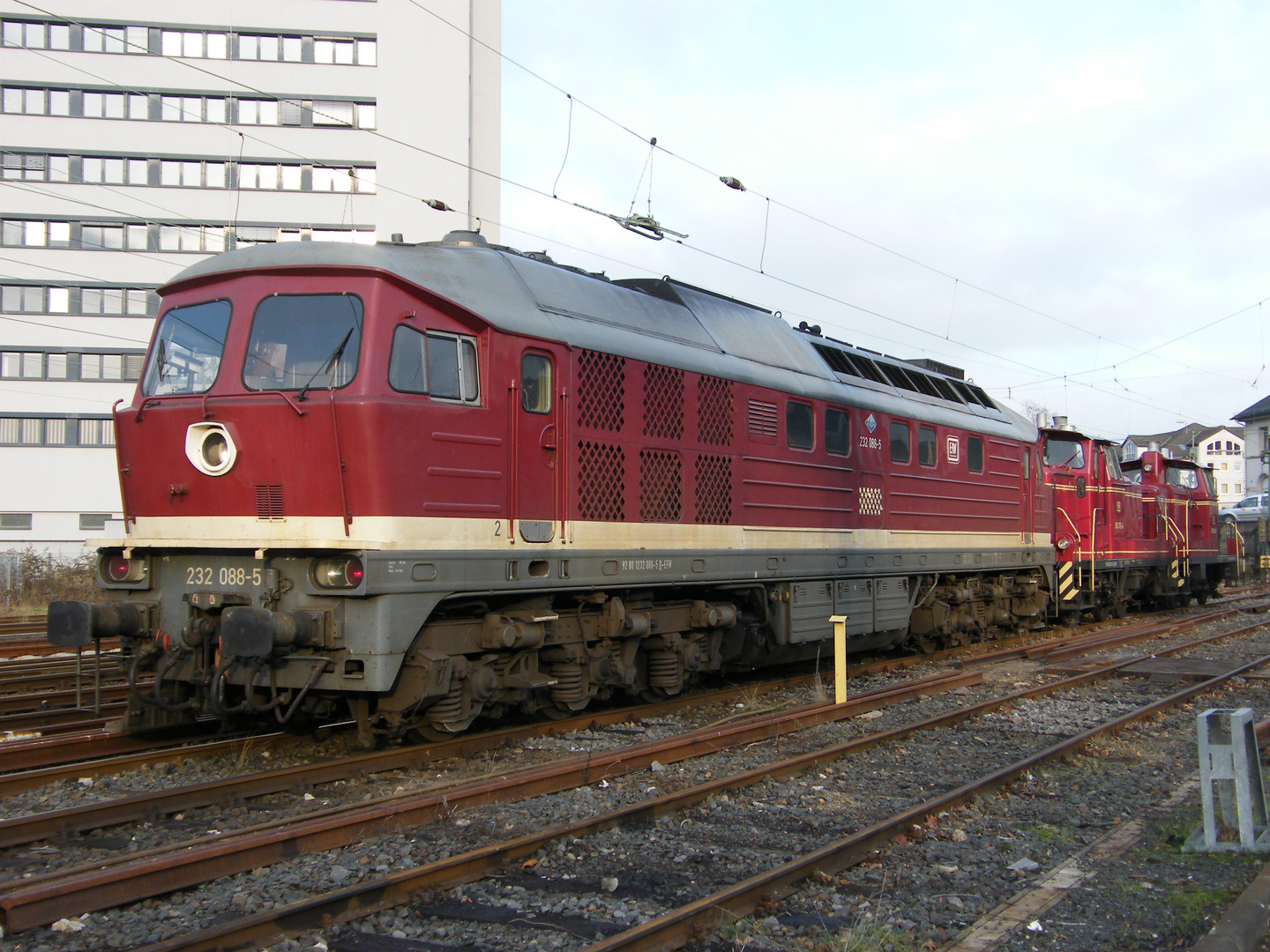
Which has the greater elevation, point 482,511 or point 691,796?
Result: point 482,511

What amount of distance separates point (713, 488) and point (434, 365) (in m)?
3.72

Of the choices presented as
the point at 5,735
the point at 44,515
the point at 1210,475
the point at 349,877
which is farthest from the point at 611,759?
the point at 44,515

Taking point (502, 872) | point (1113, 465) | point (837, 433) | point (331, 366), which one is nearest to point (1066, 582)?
point (1113, 465)

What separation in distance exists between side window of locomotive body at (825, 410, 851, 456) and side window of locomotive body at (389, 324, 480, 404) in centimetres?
568

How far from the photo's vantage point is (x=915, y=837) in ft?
19.9

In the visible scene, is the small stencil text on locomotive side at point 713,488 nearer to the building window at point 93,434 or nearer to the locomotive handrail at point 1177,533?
the locomotive handrail at point 1177,533

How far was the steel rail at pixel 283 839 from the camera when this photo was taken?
4.41 metres

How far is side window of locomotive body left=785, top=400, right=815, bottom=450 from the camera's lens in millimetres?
11344

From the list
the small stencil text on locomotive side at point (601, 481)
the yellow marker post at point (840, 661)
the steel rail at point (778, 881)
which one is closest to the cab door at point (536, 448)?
the small stencil text on locomotive side at point (601, 481)

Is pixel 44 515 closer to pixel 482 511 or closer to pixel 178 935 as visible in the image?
pixel 482 511

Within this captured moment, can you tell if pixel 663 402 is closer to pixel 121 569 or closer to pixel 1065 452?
pixel 121 569

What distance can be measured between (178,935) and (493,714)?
3894 mm

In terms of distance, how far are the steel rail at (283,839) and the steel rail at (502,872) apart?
2.23 feet

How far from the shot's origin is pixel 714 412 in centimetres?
1018
